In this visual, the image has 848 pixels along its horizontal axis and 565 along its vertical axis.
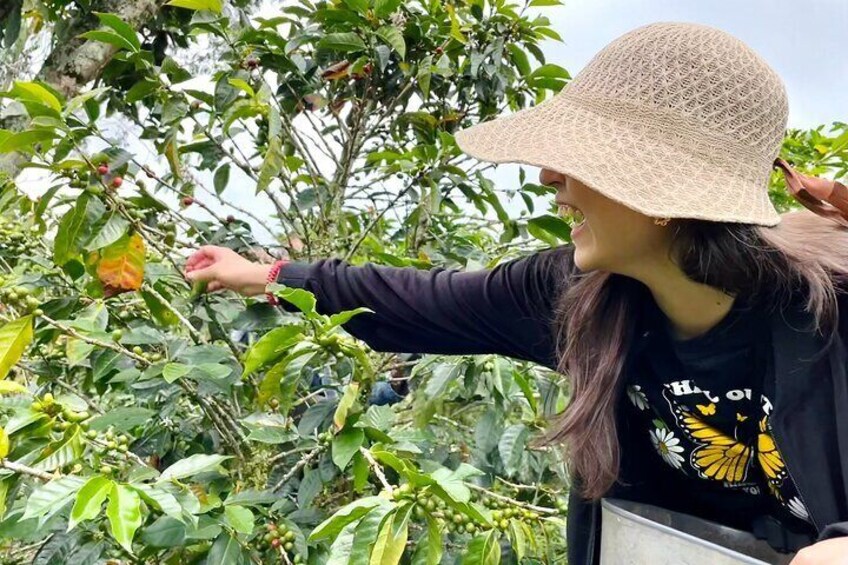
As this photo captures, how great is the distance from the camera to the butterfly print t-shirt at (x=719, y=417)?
105 centimetres

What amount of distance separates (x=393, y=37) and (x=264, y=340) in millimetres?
821

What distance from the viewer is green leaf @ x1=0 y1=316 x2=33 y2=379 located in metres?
1.10

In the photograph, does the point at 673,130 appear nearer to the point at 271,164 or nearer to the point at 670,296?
the point at 670,296

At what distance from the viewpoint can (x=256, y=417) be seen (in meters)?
1.22

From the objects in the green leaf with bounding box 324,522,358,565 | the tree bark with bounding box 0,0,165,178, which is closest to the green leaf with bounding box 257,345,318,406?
the green leaf with bounding box 324,522,358,565

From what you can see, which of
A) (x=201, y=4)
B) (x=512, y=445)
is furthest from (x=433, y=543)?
(x=201, y=4)

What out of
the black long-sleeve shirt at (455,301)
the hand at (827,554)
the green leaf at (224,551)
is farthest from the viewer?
the black long-sleeve shirt at (455,301)

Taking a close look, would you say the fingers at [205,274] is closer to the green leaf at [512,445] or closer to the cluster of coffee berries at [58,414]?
the cluster of coffee berries at [58,414]

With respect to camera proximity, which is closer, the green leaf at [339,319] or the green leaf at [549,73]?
the green leaf at [339,319]

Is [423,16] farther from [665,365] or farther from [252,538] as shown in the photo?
[252,538]

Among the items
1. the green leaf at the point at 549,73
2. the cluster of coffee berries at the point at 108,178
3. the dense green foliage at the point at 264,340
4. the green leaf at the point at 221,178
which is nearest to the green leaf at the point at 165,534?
the dense green foliage at the point at 264,340

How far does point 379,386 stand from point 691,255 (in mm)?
975

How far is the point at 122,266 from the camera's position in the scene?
1.28 meters

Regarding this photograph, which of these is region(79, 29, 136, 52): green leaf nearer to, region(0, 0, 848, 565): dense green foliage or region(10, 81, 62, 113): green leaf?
region(0, 0, 848, 565): dense green foliage
